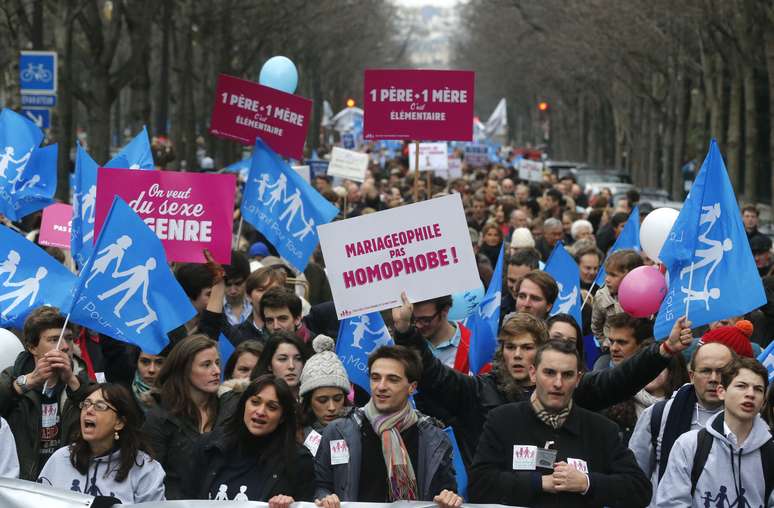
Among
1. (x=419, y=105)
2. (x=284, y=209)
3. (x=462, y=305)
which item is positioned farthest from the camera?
(x=419, y=105)

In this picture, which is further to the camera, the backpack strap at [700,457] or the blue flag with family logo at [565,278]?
the blue flag with family logo at [565,278]

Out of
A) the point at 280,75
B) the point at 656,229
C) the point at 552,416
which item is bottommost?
the point at 552,416

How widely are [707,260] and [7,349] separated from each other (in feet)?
10.8

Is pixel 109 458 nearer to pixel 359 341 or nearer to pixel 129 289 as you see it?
pixel 129 289

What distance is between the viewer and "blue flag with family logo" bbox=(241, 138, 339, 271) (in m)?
11.3

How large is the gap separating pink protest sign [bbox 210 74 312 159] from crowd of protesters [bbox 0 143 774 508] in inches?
188

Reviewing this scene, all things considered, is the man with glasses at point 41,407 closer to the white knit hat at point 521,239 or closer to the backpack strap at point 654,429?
the backpack strap at point 654,429

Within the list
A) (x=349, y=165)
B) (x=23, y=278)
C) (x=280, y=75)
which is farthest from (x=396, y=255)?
(x=349, y=165)

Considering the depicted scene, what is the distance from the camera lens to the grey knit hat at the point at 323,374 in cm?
705

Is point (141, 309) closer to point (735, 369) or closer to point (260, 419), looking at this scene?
point (260, 419)

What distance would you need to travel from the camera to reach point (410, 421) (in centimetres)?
625

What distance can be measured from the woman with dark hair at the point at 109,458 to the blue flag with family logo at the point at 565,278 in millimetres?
4441

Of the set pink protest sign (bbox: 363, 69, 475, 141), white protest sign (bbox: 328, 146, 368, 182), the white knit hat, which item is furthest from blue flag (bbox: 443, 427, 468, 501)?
white protest sign (bbox: 328, 146, 368, 182)

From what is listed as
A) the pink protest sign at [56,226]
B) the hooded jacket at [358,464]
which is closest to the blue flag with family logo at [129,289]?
the hooded jacket at [358,464]
